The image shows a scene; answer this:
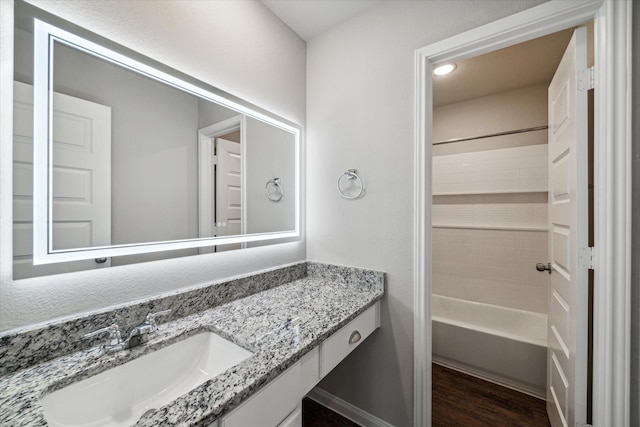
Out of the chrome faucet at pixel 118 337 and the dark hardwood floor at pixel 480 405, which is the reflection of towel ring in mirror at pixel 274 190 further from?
the dark hardwood floor at pixel 480 405

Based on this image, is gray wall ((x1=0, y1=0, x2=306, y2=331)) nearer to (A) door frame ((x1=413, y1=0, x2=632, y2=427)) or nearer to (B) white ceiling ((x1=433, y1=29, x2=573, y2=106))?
(A) door frame ((x1=413, y1=0, x2=632, y2=427))

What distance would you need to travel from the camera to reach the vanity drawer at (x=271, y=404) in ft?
2.11

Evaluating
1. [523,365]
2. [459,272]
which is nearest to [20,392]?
[523,365]

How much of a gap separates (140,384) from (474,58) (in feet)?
8.88

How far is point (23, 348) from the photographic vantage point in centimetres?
71

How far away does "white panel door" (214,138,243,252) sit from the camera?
1.28m

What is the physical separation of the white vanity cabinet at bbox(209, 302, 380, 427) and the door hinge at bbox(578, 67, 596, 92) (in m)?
1.39

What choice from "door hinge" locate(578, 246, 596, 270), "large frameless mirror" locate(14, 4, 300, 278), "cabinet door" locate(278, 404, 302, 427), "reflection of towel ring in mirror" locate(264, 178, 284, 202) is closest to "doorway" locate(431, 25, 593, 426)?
"door hinge" locate(578, 246, 596, 270)

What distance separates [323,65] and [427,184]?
1.06 metres

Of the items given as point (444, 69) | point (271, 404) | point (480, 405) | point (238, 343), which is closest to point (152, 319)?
point (238, 343)

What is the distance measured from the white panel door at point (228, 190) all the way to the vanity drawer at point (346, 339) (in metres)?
0.68

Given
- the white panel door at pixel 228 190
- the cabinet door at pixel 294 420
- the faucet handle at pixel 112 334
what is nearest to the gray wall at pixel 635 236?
the cabinet door at pixel 294 420

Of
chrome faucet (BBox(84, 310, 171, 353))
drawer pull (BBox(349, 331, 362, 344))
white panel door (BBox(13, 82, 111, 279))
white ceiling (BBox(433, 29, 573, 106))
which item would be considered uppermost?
white ceiling (BBox(433, 29, 573, 106))

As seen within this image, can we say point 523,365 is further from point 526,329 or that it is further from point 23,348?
point 23,348
